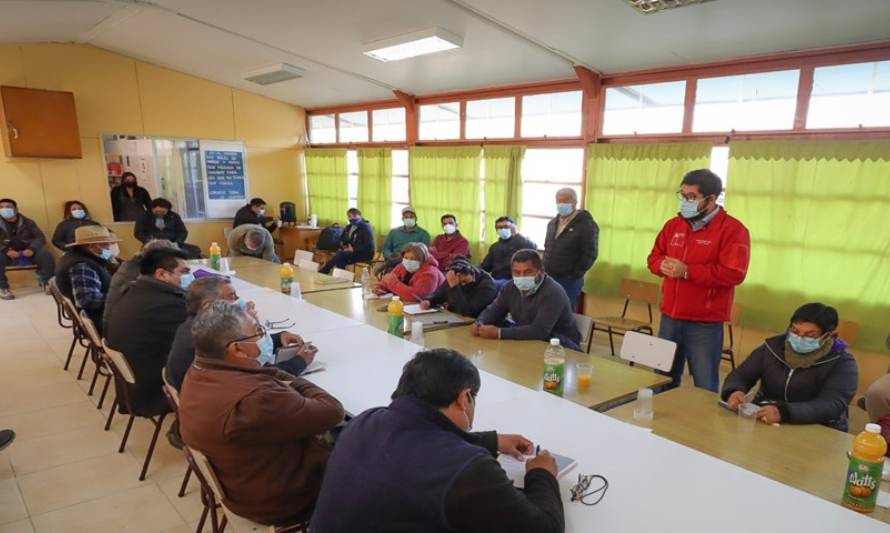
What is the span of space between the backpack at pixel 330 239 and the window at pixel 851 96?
6.11 metres

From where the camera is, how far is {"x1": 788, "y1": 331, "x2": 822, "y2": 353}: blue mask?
211 cm

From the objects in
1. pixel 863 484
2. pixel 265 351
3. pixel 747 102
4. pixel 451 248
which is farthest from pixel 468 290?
pixel 747 102

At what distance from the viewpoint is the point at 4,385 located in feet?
13.3

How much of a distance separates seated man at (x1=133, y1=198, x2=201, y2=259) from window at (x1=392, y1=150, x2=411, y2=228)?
3138mm

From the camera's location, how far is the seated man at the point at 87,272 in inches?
144

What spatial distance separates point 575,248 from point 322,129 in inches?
248

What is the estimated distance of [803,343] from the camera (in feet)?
7.00

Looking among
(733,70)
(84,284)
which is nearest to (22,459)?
(84,284)

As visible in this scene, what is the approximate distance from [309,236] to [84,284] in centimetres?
513

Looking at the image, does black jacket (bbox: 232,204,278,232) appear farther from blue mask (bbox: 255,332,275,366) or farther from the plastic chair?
blue mask (bbox: 255,332,275,366)

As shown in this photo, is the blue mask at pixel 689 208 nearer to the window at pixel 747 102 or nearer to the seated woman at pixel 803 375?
the seated woman at pixel 803 375

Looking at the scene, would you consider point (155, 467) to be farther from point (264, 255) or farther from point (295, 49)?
point (295, 49)

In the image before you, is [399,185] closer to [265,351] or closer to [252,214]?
[252,214]

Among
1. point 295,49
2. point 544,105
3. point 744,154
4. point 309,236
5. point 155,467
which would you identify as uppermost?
point 295,49
